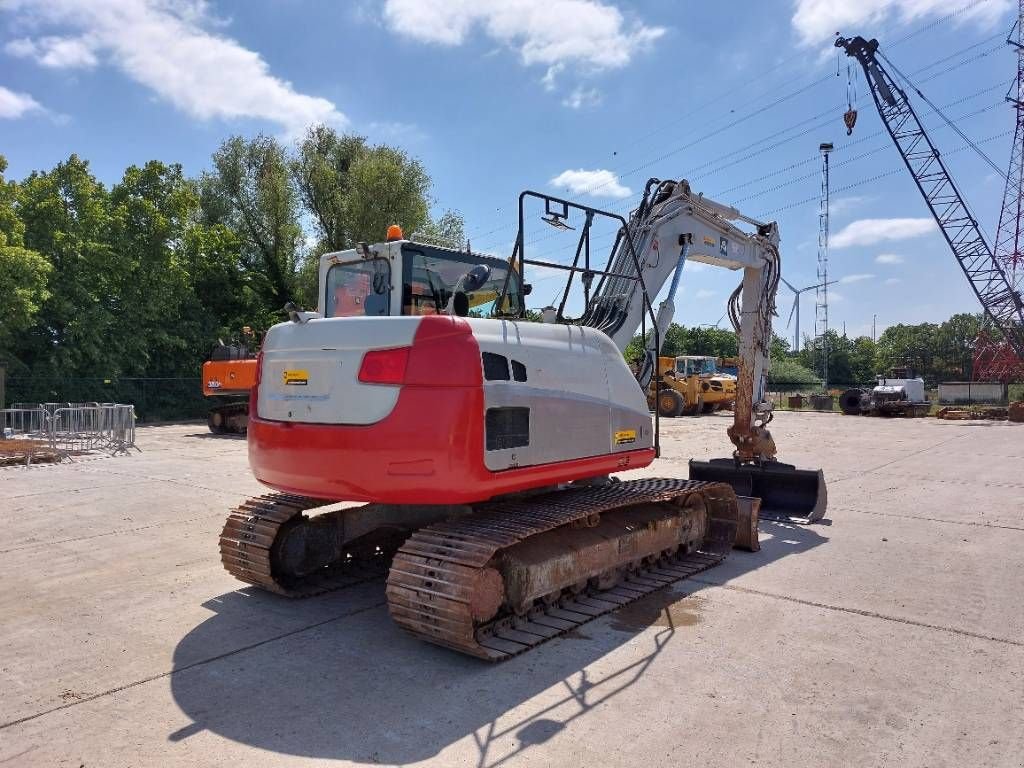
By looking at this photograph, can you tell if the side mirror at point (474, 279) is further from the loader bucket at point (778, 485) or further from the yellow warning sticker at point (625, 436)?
the loader bucket at point (778, 485)

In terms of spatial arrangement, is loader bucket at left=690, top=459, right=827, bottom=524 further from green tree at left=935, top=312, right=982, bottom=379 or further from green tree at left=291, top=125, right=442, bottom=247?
green tree at left=935, top=312, right=982, bottom=379

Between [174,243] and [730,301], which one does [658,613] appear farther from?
[174,243]

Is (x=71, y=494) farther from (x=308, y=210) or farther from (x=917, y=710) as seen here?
(x=308, y=210)

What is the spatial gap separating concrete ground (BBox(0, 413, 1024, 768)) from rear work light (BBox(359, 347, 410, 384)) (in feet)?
5.46

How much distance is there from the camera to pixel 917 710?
368 centimetres

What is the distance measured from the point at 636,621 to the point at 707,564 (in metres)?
1.58

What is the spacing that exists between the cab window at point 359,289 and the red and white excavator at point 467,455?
2cm

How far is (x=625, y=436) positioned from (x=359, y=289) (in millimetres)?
2301

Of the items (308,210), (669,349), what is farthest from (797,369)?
(308,210)

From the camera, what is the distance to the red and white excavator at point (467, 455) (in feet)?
13.9

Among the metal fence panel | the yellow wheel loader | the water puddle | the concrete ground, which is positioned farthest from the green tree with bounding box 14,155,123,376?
the water puddle

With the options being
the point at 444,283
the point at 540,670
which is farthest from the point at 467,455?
the point at 444,283

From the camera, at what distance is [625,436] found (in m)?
5.53

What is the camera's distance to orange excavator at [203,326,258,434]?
60.3 ft
